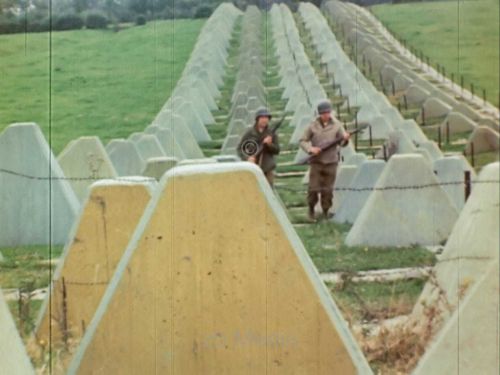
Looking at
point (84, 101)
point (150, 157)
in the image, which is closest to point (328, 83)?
point (150, 157)

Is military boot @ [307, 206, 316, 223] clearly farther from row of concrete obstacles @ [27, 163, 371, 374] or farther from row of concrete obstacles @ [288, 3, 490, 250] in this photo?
row of concrete obstacles @ [27, 163, 371, 374]

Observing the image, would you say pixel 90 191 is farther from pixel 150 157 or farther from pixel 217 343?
pixel 150 157

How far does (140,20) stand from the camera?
788 centimetres

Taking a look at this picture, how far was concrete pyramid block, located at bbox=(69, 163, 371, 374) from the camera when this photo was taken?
6309mm

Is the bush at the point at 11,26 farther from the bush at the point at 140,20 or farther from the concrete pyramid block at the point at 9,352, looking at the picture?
the concrete pyramid block at the point at 9,352

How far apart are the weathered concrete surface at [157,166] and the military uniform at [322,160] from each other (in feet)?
3.19

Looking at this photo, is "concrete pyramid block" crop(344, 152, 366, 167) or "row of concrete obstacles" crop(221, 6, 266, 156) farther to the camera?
"concrete pyramid block" crop(344, 152, 366, 167)

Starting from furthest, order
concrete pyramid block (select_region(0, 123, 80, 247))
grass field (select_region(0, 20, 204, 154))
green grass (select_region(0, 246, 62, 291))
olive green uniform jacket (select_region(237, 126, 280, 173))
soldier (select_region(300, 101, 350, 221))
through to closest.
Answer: soldier (select_region(300, 101, 350, 221)) → concrete pyramid block (select_region(0, 123, 80, 247)) → olive green uniform jacket (select_region(237, 126, 280, 173)) → green grass (select_region(0, 246, 62, 291)) → grass field (select_region(0, 20, 204, 154))

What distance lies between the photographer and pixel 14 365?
21.5ft

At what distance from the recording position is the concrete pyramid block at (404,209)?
28.7 ft

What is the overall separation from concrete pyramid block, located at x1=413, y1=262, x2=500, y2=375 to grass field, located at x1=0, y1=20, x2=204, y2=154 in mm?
2792

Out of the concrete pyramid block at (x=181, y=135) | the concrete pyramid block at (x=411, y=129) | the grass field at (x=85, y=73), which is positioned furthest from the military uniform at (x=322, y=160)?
the grass field at (x=85, y=73)

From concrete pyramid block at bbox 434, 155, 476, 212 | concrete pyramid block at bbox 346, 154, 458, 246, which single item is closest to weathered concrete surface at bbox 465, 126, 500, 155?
concrete pyramid block at bbox 434, 155, 476, 212

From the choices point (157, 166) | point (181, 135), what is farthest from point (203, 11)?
point (181, 135)
